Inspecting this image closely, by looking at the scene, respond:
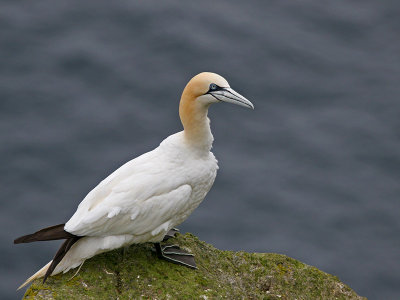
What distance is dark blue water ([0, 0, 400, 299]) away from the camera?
13594mm

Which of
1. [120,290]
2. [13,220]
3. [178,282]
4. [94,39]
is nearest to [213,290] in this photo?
[178,282]

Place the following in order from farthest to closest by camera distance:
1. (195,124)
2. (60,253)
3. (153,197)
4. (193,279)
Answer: (195,124)
(153,197)
(193,279)
(60,253)

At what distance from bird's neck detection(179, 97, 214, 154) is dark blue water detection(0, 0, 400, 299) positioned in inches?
212

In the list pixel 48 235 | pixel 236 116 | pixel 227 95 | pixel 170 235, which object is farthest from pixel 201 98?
pixel 236 116

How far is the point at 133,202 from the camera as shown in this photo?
7789 millimetres

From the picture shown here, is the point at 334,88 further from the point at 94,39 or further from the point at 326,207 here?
the point at 94,39

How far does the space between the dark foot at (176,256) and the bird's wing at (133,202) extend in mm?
277

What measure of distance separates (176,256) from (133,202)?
74 centimetres

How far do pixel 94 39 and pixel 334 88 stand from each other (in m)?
4.88

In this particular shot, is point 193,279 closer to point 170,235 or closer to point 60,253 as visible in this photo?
point 170,235

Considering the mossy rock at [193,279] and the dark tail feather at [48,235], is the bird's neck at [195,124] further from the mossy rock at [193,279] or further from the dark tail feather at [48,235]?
the dark tail feather at [48,235]

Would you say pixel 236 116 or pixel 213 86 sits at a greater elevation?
pixel 236 116

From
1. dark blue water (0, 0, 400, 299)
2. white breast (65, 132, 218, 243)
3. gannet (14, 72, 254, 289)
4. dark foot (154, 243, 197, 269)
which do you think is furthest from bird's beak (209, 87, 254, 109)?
dark blue water (0, 0, 400, 299)

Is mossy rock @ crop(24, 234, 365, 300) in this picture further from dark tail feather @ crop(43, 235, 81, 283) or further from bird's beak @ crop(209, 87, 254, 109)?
bird's beak @ crop(209, 87, 254, 109)
